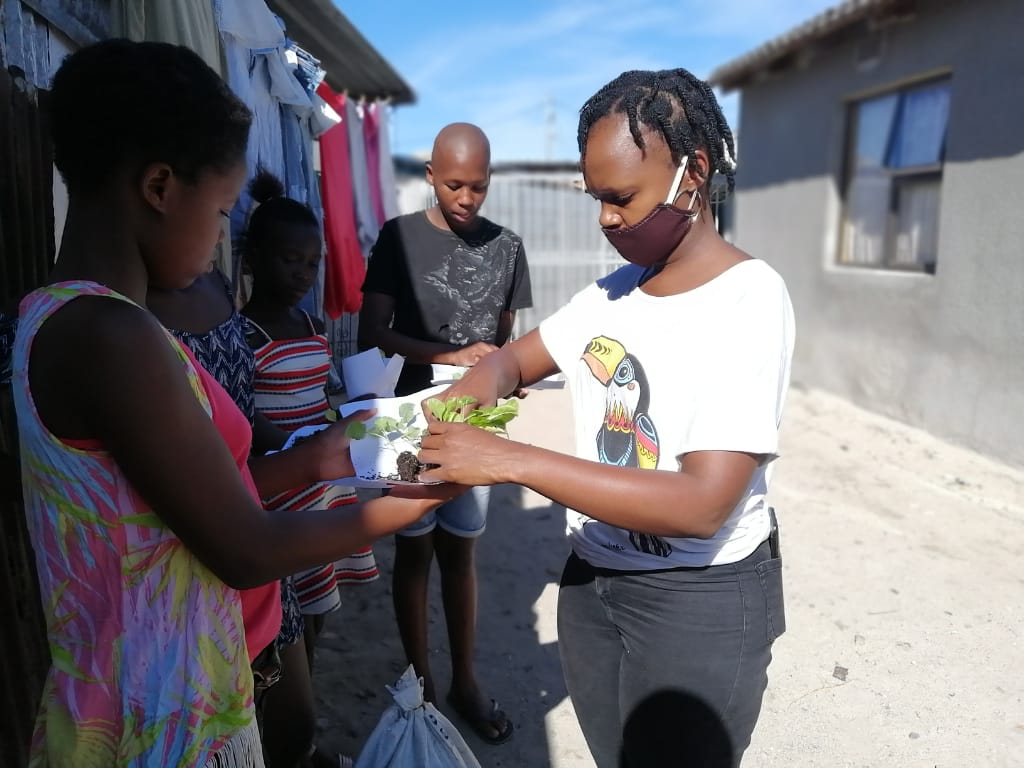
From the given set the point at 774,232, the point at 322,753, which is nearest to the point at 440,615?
the point at 322,753

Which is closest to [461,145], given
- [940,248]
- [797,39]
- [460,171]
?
[460,171]

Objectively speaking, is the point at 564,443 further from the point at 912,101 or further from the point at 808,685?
the point at 912,101

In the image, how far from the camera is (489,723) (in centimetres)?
293

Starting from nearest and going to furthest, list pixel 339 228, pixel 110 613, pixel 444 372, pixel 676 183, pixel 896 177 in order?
pixel 110 613 < pixel 676 183 < pixel 444 372 < pixel 339 228 < pixel 896 177

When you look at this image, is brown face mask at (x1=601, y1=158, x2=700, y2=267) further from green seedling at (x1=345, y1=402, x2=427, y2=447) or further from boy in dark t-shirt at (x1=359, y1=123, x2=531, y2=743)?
boy in dark t-shirt at (x1=359, y1=123, x2=531, y2=743)

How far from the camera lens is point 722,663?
61.3 inches

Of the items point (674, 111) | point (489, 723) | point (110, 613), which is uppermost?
point (674, 111)

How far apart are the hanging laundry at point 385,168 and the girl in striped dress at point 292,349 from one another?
431cm

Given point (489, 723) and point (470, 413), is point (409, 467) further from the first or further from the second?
point (489, 723)

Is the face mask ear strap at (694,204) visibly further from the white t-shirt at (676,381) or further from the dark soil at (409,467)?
the dark soil at (409,467)

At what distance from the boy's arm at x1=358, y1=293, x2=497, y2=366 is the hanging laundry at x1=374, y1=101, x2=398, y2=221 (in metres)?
4.28

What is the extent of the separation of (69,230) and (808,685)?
10.8 ft

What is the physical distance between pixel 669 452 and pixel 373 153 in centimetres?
619

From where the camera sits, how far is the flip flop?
9.53 feet
